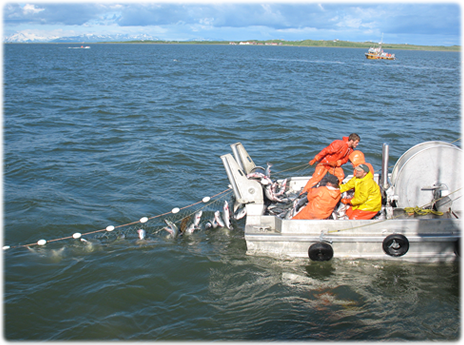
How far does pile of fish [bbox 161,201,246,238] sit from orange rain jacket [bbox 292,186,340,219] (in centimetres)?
A: 159

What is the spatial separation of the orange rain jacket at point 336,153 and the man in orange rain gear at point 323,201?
135 cm

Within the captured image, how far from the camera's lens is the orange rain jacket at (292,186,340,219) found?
660 centimetres

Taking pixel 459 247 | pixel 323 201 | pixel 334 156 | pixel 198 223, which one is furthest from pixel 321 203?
pixel 198 223

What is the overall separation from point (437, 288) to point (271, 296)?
9.21ft

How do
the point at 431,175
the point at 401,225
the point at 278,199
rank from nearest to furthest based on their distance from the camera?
the point at 401,225
the point at 431,175
the point at 278,199

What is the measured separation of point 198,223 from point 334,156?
331 centimetres

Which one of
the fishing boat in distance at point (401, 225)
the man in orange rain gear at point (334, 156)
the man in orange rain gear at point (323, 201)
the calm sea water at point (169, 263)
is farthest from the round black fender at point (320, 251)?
the man in orange rain gear at point (334, 156)

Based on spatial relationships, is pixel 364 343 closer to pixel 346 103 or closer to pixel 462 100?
pixel 346 103

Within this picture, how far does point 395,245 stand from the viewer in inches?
260

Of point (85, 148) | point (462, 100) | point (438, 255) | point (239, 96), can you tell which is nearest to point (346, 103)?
point (239, 96)

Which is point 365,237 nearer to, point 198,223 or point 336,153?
point 336,153

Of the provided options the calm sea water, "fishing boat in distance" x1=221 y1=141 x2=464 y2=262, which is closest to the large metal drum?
"fishing boat in distance" x1=221 y1=141 x2=464 y2=262

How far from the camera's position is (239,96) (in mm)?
26766

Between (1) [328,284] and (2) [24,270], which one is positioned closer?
(1) [328,284]
